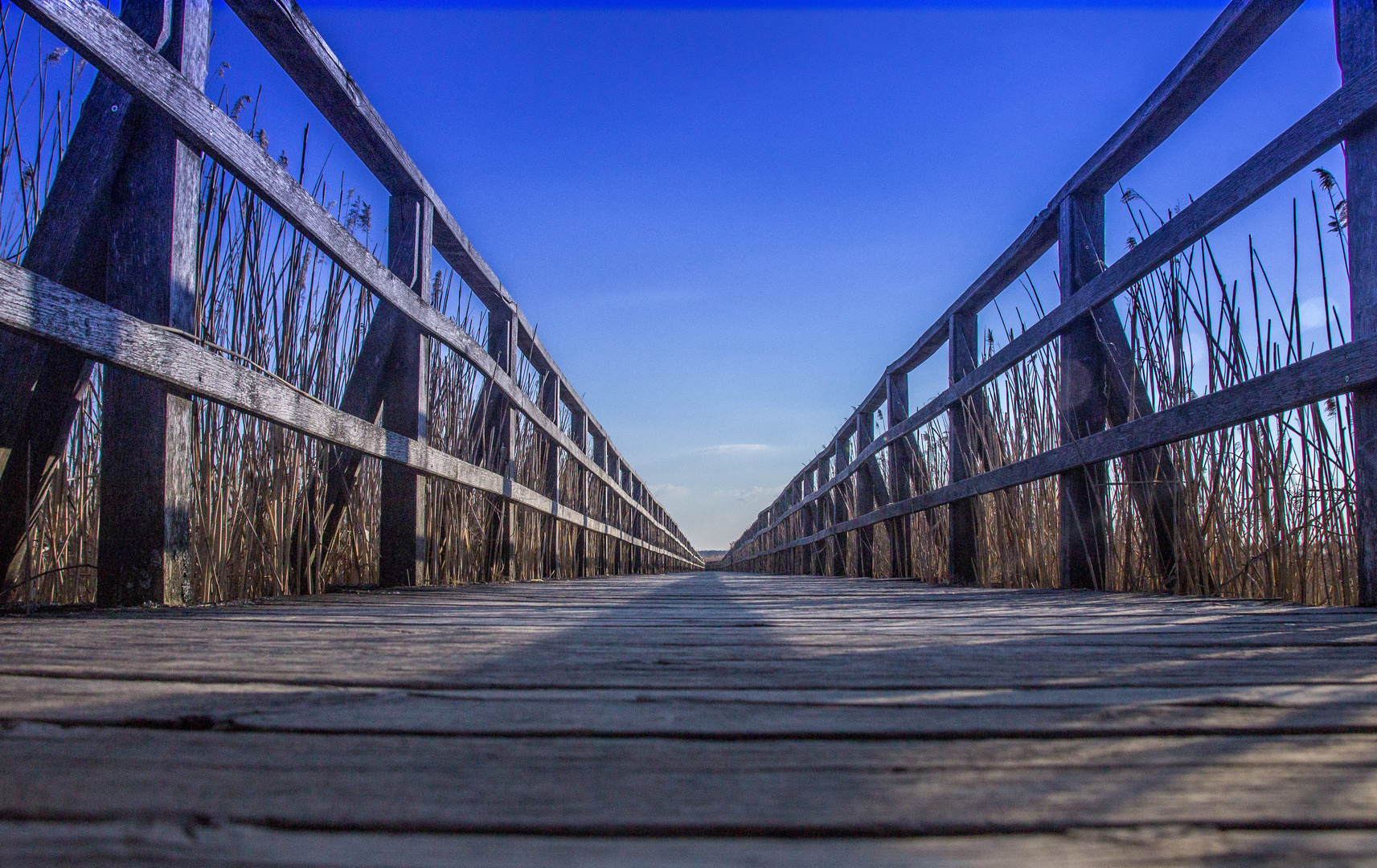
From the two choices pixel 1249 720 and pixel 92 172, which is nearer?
pixel 1249 720

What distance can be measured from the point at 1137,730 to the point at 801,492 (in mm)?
8883

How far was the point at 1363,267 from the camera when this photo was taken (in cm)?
144

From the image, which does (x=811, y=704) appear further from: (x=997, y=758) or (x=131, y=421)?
(x=131, y=421)

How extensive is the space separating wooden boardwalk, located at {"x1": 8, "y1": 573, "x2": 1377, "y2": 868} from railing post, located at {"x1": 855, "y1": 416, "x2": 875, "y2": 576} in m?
4.18

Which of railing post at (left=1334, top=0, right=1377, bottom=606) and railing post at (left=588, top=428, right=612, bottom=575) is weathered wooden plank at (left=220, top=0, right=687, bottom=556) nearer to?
railing post at (left=1334, top=0, right=1377, bottom=606)

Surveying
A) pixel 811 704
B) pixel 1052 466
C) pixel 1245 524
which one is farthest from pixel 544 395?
pixel 811 704

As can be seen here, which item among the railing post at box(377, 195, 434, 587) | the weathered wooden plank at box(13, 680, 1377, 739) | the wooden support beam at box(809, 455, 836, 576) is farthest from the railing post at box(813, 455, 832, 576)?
the weathered wooden plank at box(13, 680, 1377, 739)

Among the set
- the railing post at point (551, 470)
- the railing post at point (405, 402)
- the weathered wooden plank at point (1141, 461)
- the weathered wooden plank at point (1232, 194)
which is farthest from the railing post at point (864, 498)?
the railing post at point (405, 402)

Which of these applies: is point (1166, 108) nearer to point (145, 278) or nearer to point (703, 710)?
point (703, 710)

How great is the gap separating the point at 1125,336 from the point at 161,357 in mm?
2402

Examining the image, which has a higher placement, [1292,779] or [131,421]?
[131,421]

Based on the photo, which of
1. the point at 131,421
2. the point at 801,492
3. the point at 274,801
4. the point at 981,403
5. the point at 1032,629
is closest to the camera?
the point at 274,801

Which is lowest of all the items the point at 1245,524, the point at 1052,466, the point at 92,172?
the point at 1245,524

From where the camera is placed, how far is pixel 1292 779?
0.56 meters
